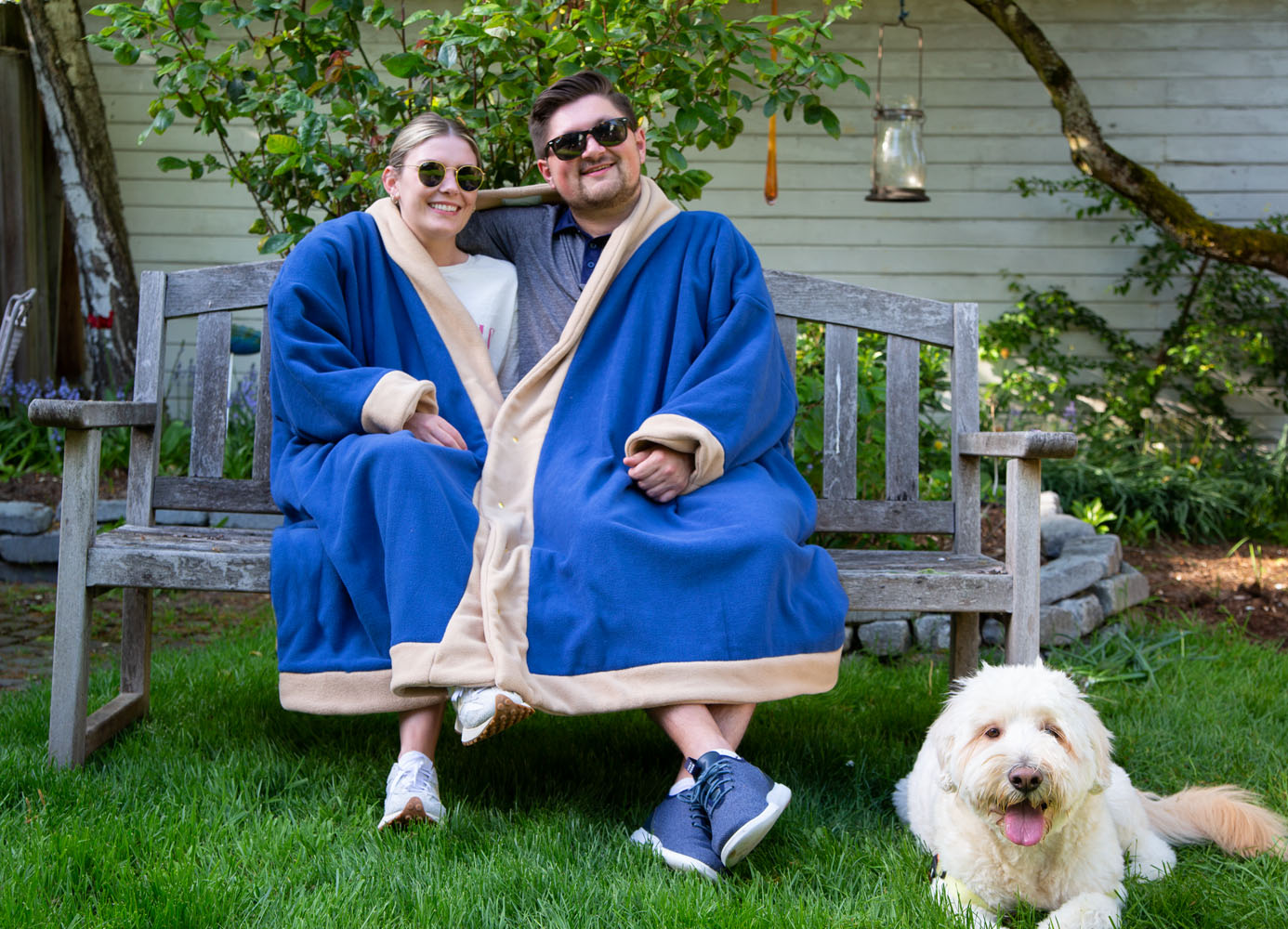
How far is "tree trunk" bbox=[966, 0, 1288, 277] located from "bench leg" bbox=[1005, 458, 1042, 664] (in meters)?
3.57

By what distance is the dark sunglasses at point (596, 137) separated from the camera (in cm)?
298

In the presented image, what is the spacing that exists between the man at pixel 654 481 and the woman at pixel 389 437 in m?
0.10

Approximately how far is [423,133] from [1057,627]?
273 centimetres

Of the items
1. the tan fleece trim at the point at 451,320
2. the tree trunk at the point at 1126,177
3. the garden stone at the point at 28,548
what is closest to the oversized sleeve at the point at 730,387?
the tan fleece trim at the point at 451,320

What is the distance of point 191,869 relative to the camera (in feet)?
6.84

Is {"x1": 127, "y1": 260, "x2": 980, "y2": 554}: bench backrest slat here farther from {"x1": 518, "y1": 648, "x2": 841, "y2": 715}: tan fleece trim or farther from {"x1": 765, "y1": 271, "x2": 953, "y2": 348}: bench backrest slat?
{"x1": 518, "y1": 648, "x2": 841, "y2": 715}: tan fleece trim

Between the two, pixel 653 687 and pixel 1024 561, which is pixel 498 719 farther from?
pixel 1024 561

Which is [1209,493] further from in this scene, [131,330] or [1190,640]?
[131,330]

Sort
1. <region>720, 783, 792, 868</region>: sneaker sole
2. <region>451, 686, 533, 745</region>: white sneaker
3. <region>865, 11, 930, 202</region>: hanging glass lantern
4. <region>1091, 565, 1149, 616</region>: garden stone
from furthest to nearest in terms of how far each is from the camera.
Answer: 1. <region>865, 11, 930, 202</region>: hanging glass lantern
2. <region>1091, 565, 1149, 616</region>: garden stone
3. <region>451, 686, 533, 745</region>: white sneaker
4. <region>720, 783, 792, 868</region>: sneaker sole

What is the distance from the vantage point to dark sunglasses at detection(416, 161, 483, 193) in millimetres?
2951

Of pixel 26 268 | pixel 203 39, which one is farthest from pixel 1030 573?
pixel 26 268

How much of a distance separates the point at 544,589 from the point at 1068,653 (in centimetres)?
235

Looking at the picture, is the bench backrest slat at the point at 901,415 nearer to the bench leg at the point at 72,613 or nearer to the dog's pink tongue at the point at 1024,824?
the dog's pink tongue at the point at 1024,824

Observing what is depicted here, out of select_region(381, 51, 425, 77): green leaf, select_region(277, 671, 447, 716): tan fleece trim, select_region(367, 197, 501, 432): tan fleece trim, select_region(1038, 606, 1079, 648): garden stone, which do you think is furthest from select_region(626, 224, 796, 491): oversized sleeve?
select_region(1038, 606, 1079, 648): garden stone
